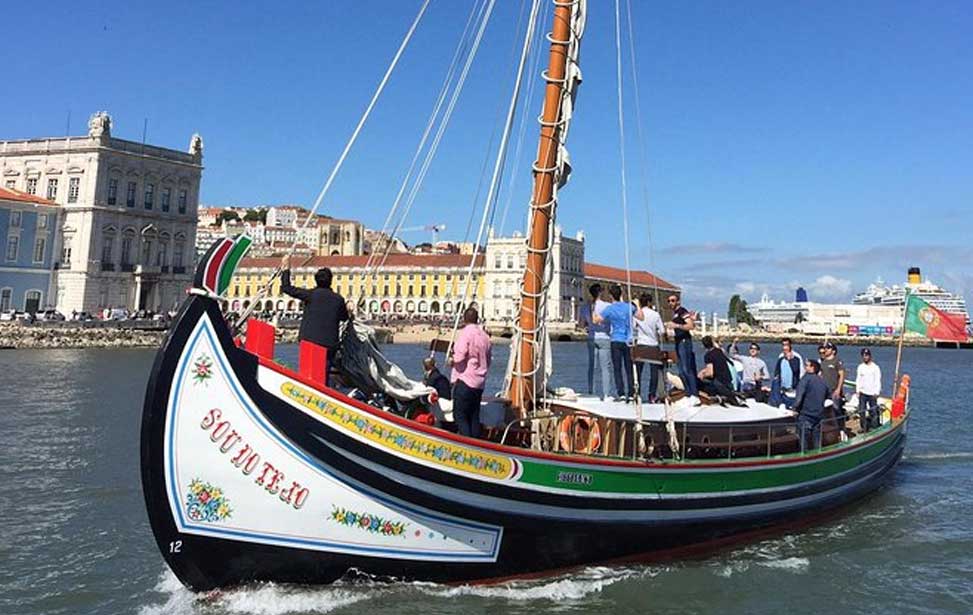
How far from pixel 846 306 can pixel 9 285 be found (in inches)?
6671

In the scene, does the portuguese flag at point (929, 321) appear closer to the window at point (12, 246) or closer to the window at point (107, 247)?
the window at point (12, 246)

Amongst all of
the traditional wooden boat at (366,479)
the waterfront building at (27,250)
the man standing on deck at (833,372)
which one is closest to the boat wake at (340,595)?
the traditional wooden boat at (366,479)

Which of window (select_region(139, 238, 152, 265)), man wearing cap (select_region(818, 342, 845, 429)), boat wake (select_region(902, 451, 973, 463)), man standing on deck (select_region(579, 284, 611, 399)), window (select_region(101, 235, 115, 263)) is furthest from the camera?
window (select_region(139, 238, 152, 265))

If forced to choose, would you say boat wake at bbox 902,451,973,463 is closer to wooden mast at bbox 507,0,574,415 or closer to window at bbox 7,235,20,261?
wooden mast at bbox 507,0,574,415

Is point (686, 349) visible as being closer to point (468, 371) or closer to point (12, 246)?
point (468, 371)

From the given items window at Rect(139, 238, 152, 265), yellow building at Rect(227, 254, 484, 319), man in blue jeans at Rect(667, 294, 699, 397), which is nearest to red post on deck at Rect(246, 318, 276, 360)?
man in blue jeans at Rect(667, 294, 699, 397)

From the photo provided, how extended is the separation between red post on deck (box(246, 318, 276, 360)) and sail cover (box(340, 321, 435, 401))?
1087 millimetres

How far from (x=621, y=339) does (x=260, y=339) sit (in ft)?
16.5

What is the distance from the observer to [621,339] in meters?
10.2

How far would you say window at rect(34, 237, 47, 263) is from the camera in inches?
2406

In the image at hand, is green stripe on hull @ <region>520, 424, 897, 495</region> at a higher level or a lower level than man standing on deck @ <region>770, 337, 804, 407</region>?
lower

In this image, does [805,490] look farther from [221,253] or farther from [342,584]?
[221,253]

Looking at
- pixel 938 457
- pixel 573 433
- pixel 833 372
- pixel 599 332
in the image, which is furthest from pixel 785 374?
pixel 573 433

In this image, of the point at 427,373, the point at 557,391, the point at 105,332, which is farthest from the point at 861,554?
the point at 105,332
